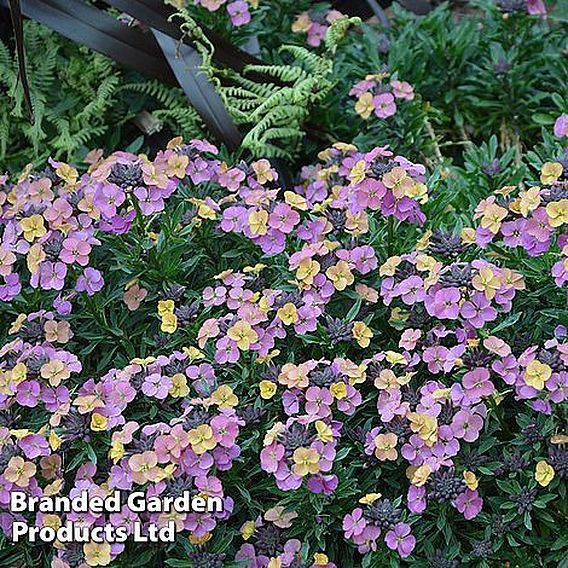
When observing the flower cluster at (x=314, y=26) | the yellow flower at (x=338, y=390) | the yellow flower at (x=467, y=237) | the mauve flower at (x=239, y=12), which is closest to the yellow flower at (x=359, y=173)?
the yellow flower at (x=467, y=237)

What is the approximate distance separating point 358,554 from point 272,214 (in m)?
0.91

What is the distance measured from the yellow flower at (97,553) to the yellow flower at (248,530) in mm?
317

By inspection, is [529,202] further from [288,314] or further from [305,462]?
[305,462]

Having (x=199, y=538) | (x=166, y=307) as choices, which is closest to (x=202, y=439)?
(x=199, y=538)

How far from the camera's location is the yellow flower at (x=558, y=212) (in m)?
2.25

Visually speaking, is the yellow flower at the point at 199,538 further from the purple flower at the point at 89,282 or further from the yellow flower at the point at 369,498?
the purple flower at the point at 89,282

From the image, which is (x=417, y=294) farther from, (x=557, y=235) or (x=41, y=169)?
(x=41, y=169)

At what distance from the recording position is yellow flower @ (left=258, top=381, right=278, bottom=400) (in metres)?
2.17

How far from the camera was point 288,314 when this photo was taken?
2279mm

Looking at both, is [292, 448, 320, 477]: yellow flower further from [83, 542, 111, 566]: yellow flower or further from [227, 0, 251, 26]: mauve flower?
[227, 0, 251, 26]: mauve flower

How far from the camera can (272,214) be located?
8.21ft

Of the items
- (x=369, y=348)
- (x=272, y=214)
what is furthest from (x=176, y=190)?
(x=369, y=348)

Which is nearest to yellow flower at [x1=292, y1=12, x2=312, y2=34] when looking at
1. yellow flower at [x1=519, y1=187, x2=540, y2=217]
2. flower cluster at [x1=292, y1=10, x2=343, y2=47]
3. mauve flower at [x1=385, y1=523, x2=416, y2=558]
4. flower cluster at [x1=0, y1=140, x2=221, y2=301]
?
flower cluster at [x1=292, y1=10, x2=343, y2=47]

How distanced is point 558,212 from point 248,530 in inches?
42.0
